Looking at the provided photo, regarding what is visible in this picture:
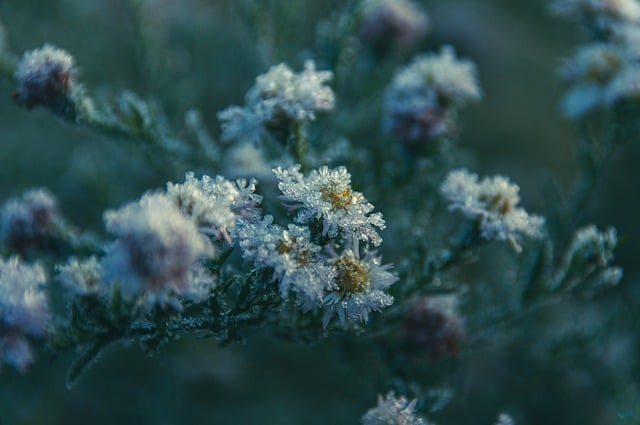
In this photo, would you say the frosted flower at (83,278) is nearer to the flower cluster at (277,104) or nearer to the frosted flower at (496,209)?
the flower cluster at (277,104)

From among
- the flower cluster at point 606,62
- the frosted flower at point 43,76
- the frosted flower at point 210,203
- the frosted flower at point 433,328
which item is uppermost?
the flower cluster at point 606,62

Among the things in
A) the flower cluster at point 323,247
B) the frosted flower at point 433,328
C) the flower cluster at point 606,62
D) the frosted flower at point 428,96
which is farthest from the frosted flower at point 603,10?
the flower cluster at point 323,247

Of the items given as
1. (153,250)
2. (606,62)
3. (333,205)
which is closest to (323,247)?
(333,205)

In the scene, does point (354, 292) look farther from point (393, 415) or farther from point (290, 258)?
point (393, 415)

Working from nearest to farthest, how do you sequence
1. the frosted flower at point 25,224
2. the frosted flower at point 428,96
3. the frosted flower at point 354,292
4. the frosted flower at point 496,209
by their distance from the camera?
the frosted flower at point 354,292 < the frosted flower at point 496,209 < the frosted flower at point 25,224 < the frosted flower at point 428,96

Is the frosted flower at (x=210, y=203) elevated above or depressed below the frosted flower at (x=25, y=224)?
below

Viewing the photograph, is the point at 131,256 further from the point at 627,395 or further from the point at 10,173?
the point at 10,173

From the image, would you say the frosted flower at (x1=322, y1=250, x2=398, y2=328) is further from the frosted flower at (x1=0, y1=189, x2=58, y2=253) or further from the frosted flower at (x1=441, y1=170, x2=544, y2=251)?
the frosted flower at (x1=0, y1=189, x2=58, y2=253)
